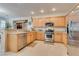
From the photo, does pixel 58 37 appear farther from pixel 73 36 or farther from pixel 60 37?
pixel 73 36

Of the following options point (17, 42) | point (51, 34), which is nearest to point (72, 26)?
point (51, 34)

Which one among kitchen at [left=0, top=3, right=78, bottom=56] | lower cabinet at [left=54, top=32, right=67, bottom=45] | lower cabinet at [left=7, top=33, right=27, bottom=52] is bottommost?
lower cabinet at [left=7, top=33, right=27, bottom=52]

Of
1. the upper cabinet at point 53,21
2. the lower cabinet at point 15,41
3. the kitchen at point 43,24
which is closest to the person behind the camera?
the kitchen at point 43,24

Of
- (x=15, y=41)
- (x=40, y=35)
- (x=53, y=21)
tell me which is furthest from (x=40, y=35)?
(x=15, y=41)

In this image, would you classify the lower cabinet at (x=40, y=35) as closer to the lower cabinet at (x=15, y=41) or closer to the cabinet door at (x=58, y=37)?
the cabinet door at (x=58, y=37)

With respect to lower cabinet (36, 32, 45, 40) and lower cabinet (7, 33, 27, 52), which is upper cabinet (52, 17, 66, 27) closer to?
lower cabinet (36, 32, 45, 40)

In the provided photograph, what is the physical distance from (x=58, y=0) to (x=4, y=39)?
1.69 m

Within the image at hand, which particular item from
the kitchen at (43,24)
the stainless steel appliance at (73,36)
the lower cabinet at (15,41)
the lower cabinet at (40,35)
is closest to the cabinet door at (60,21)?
the kitchen at (43,24)

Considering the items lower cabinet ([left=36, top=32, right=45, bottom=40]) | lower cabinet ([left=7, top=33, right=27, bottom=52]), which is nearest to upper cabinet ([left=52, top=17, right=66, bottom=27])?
lower cabinet ([left=36, top=32, right=45, bottom=40])

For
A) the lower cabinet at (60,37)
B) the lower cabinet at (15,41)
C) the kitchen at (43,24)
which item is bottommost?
the lower cabinet at (15,41)

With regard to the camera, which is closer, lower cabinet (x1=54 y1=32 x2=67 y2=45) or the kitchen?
the kitchen

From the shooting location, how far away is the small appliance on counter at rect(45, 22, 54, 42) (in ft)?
5.91

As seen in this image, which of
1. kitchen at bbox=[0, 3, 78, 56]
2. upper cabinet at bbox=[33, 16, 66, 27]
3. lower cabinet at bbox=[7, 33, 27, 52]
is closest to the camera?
kitchen at bbox=[0, 3, 78, 56]

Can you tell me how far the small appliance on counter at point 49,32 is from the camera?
1.80m
